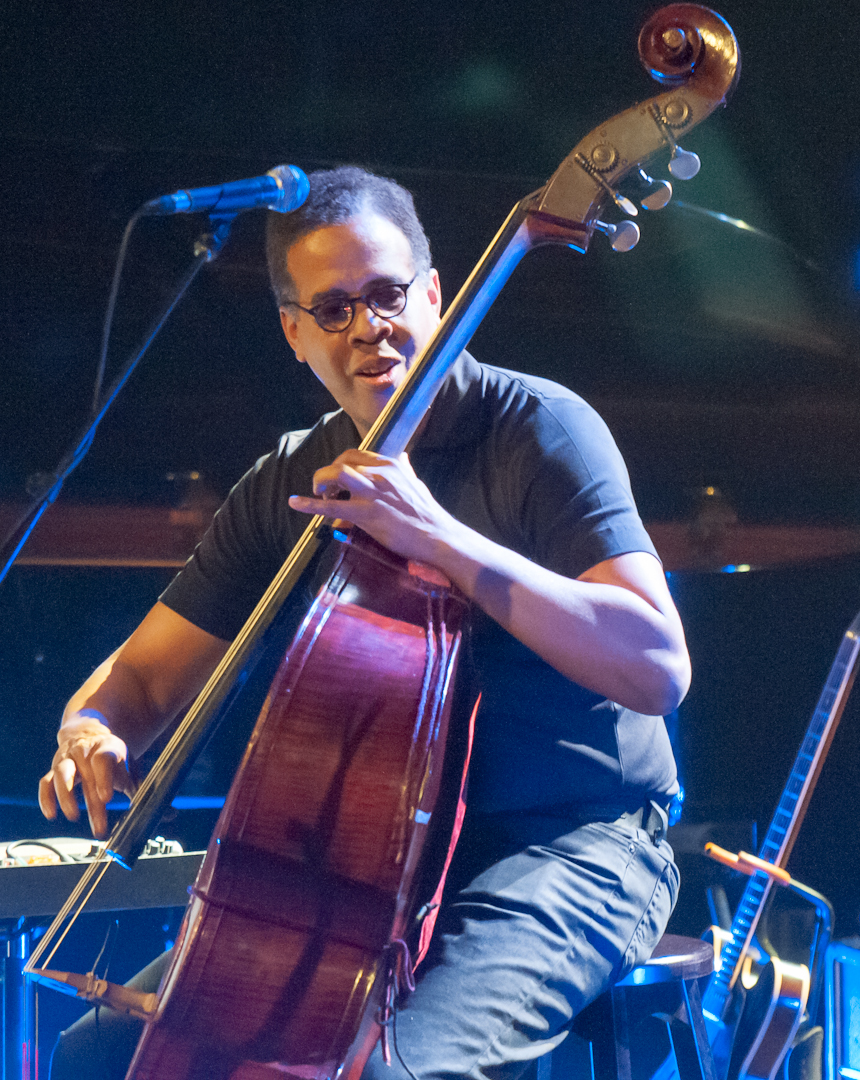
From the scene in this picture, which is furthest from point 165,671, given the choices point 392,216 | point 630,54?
point 630,54

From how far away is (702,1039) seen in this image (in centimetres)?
164

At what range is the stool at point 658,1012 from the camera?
4.95 ft

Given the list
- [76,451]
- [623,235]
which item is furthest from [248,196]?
[623,235]

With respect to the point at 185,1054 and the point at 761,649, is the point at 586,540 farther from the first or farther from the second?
the point at 761,649

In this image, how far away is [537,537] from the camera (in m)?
1.53

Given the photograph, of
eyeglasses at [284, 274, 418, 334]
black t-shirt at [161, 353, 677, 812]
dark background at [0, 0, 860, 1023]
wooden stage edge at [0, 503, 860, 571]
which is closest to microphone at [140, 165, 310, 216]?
eyeglasses at [284, 274, 418, 334]

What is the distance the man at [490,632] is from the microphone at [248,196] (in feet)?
0.27

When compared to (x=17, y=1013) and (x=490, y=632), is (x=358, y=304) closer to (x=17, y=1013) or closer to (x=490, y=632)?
(x=490, y=632)

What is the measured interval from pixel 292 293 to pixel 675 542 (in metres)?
2.42

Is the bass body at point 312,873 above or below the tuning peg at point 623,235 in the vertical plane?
below

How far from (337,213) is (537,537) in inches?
29.5

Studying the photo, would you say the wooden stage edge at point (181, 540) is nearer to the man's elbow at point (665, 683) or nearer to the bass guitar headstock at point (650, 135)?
the bass guitar headstock at point (650, 135)

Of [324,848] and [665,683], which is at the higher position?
[665,683]

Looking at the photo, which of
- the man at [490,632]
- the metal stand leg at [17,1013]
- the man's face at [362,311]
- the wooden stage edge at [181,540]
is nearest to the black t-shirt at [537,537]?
the man at [490,632]
